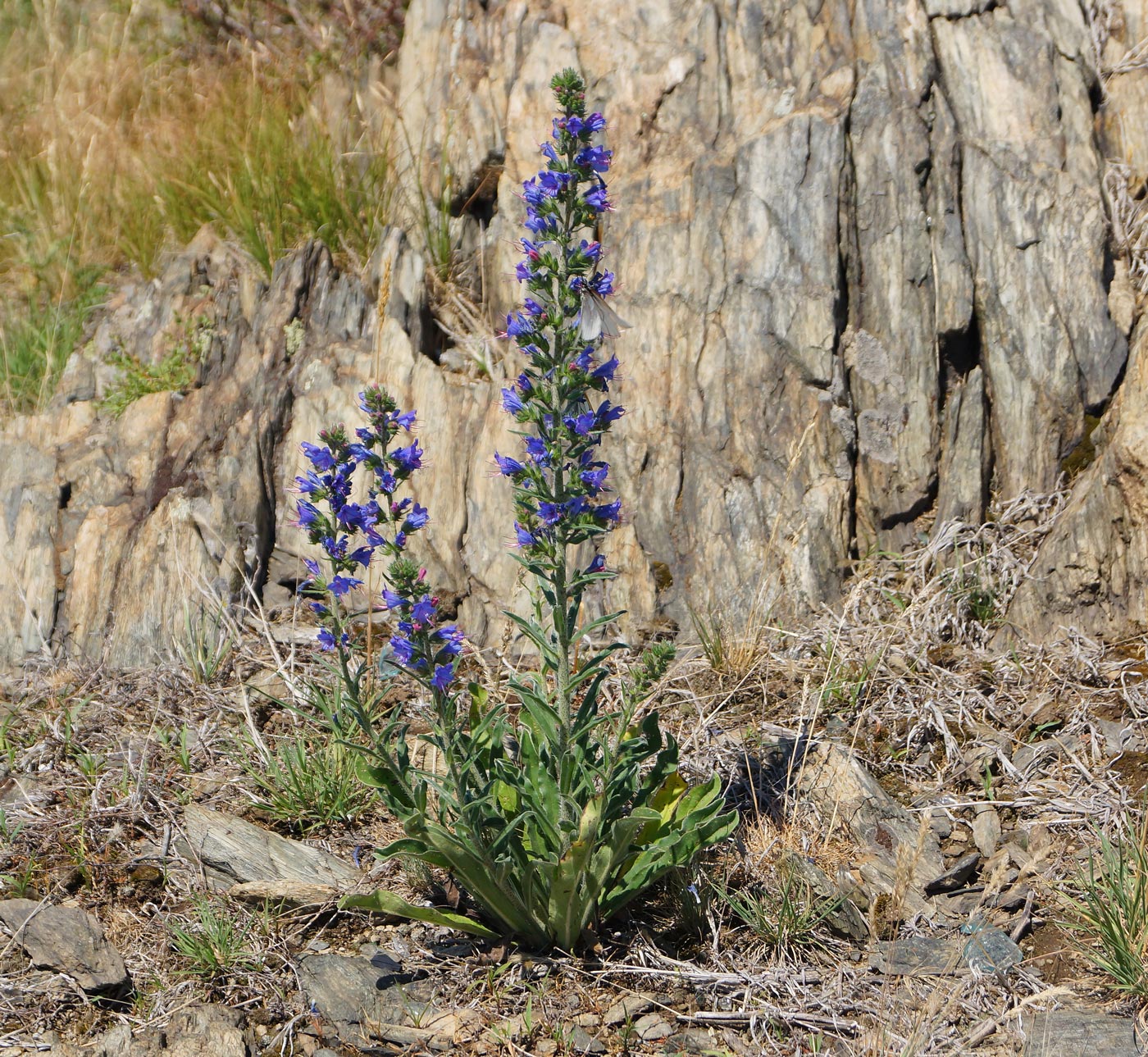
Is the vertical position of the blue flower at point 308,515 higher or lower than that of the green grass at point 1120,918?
higher

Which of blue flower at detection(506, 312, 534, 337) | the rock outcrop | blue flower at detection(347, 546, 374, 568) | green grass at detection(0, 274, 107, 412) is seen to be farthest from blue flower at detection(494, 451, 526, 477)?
green grass at detection(0, 274, 107, 412)

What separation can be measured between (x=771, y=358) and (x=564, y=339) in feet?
8.15

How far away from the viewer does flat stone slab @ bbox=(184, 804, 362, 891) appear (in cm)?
371

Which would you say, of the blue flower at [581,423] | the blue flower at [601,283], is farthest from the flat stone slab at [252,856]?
the blue flower at [601,283]

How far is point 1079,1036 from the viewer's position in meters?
3.04

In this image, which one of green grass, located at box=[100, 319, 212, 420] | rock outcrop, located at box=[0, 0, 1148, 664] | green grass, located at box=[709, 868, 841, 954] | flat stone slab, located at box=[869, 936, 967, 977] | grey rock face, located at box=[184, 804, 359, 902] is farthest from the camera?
green grass, located at box=[100, 319, 212, 420]

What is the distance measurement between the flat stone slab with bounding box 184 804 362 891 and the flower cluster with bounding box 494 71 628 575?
1589mm

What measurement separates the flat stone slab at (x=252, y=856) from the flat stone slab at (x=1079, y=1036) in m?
2.32

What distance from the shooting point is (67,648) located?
17.1 ft

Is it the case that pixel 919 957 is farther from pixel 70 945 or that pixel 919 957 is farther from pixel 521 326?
pixel 70 945

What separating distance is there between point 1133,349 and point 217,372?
15.9 ft

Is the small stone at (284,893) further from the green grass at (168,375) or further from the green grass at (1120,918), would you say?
the green grass at (168,375)

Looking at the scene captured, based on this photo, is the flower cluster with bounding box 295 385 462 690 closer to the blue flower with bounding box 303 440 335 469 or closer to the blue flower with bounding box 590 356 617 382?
the blue flower with bounding box 303 440 335 469

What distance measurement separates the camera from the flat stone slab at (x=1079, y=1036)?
2.99 metres
